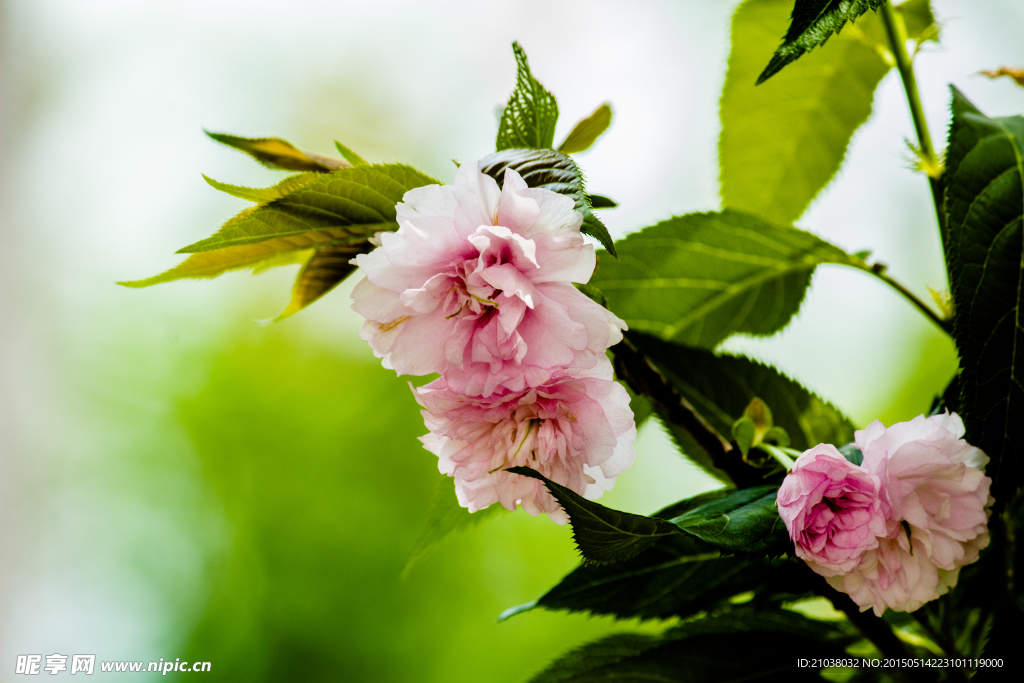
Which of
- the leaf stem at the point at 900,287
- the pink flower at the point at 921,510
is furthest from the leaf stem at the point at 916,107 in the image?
the pink flower at the point at 921,510

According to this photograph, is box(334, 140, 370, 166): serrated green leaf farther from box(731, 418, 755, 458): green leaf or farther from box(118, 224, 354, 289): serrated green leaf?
box(731, 418, 755, 458): green leaf

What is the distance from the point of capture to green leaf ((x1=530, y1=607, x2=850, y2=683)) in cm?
32

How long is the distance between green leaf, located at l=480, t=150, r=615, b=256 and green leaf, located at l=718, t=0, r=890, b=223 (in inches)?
10.0

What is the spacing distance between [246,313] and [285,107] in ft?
1.65

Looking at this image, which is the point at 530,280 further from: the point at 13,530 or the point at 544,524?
the point at 13,530

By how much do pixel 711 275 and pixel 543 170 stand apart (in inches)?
7.2

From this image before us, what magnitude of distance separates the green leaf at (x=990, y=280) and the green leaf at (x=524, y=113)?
164 millimetres

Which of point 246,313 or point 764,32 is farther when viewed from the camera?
point 246,313

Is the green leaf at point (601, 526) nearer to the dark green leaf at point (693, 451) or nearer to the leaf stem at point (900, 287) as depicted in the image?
the dark green leaf at point (693, 451)

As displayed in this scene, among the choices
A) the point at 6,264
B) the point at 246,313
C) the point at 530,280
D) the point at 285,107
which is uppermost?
the point at 285,107

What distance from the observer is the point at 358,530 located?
1.45 metres

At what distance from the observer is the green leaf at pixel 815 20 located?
221 millimetres

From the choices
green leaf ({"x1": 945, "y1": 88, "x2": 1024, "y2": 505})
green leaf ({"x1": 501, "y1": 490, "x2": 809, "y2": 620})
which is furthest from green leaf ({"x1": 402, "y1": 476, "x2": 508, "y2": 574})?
green leaf ({"x1": 945, "y1": 88, "x2": 1024, "y2": 505})

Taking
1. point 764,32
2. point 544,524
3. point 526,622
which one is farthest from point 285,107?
point 764,32
